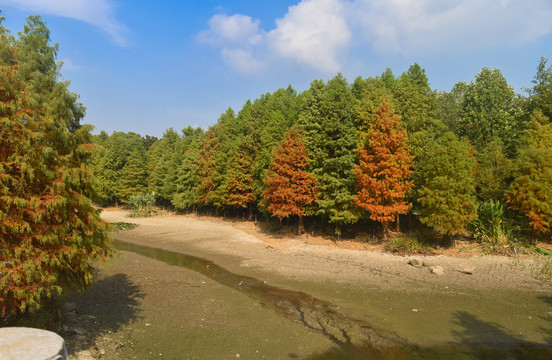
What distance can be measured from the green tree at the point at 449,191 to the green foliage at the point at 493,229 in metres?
1.85

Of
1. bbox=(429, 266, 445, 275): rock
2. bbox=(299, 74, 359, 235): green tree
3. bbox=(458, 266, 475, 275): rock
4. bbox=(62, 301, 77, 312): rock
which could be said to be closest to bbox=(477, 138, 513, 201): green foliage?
bbox=(458, 266, 475, 275): rock

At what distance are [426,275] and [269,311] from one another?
35.5 ft

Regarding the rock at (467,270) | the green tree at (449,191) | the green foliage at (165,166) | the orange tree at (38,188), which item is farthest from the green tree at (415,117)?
the green foliage at (165,166)

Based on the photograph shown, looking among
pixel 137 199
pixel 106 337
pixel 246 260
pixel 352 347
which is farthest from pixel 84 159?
pixel 137 199

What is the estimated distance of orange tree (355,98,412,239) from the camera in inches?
982

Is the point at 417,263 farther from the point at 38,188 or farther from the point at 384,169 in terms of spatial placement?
the point at 38,188

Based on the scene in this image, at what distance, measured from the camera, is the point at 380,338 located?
460 inches

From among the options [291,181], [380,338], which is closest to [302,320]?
[380,338]

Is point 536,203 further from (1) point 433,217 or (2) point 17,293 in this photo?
(2) point 17,293

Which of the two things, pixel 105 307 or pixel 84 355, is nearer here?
pixel 84 355

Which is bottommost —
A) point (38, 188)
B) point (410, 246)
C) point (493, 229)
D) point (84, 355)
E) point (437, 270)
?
point (84, 355)

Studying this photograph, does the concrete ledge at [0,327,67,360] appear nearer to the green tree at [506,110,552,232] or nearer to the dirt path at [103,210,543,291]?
the dirt path at [103,210,543,291]

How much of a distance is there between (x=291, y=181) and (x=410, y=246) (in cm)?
1190

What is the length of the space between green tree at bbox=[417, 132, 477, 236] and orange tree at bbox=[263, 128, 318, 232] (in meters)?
10.1
